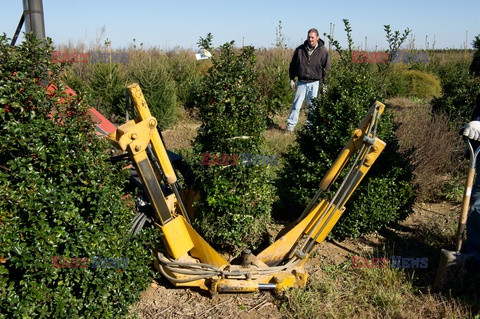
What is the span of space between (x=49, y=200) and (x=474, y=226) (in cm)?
344

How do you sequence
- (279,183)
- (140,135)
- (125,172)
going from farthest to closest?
(279,183) < (125,172) < (140,135)

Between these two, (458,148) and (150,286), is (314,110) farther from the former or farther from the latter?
(458,148)

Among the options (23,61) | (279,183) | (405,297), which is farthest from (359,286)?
(23,61)

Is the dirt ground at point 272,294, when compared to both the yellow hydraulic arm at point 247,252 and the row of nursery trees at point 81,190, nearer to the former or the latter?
the yellow hydraulic arm at point 247,252

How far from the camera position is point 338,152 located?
4465 mm

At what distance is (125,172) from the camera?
315 cm

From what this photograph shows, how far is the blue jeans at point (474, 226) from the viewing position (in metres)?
3.93

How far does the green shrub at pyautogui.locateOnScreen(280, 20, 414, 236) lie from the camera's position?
442 cm

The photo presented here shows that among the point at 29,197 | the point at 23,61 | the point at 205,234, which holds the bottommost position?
the point at 205,234

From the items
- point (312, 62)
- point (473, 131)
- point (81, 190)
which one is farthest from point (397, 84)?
point (81, 190)

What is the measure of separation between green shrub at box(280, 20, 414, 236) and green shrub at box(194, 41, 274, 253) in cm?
88

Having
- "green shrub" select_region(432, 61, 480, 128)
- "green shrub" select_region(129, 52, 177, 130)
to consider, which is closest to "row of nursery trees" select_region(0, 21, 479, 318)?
"green shrub" select_region(432, 61, 480, 128)

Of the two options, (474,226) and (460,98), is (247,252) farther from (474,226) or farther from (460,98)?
(460,98)

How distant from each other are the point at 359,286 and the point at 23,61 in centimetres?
299
